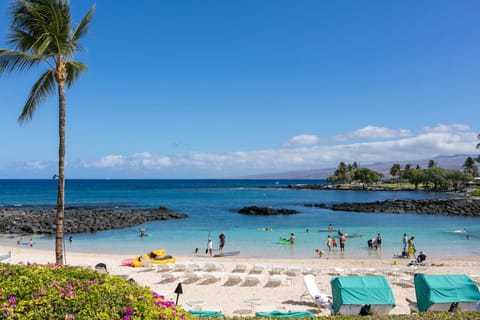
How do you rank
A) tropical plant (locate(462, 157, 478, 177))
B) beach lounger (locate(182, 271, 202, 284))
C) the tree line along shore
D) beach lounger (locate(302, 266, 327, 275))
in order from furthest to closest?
tropical plant (locate(462, 157, 478, 177)) → the tree line along shore → beach lounger (locate(302, 266, 327, 275)) → beach lounger (locate(182, 271, 202, 284))

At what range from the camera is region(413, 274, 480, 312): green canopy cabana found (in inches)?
481

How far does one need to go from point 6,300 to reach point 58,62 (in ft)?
29.6

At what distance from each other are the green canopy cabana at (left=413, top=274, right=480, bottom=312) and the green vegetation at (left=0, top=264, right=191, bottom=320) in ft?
30.0

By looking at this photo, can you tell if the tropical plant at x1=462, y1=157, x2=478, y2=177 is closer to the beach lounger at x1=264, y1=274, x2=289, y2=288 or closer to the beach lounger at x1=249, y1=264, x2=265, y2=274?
the beach lounger at x1=249, y1=264, x2=265, y2=274

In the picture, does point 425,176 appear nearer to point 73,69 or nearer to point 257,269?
point 257,269

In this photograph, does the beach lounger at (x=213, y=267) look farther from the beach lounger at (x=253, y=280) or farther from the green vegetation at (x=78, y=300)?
the green vegetation at (x=78, y=300)

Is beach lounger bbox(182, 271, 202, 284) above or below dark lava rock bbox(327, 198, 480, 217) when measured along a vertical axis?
above

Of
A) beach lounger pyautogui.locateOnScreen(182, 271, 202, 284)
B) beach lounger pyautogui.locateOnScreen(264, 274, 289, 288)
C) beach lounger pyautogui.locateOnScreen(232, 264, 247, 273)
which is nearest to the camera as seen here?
beach lounger pyautogui.locateOnScreen(264, 274, 289, 288)

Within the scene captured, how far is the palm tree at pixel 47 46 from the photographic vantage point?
39.4 feet

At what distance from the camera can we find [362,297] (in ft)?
40.4

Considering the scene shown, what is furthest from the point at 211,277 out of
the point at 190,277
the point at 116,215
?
the point at 116,215

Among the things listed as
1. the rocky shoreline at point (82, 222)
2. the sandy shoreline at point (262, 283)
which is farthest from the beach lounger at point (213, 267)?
the rocky shoreline at point (82, 222)

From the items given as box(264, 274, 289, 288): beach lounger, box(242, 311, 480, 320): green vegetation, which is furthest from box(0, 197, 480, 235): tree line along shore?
box(242, 311, 480, 320): green vegetation

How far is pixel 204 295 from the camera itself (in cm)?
1616
